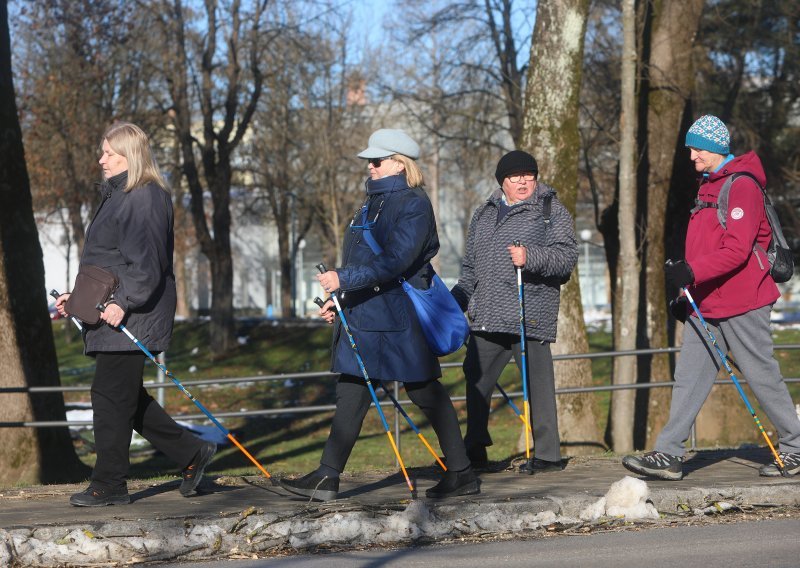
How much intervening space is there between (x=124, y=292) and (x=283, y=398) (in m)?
17.2

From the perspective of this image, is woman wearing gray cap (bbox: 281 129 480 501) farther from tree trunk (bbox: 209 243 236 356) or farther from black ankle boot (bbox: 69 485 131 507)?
tree trunk (bbox: 209 243 236 356)

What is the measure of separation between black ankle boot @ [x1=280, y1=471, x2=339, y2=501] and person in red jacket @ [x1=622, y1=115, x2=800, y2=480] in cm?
183

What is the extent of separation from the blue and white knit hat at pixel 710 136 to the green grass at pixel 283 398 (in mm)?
4482

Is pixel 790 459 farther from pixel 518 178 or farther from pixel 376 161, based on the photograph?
pixel 376 161

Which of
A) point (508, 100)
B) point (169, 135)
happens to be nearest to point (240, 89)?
point (169, 135)

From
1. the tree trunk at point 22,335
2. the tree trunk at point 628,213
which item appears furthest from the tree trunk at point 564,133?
the tree trunk at point 22,335

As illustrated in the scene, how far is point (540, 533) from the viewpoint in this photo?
20.0 ft

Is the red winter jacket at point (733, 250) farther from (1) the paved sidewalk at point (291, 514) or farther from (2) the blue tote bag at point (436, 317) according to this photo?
(2) the blue tote bag at point (436, 317)

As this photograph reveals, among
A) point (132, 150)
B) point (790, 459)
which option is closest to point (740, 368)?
point (790, 459)

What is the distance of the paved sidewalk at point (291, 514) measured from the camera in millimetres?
5574

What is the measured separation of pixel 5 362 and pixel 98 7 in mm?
21102

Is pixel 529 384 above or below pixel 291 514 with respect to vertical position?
above

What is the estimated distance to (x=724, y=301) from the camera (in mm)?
7062

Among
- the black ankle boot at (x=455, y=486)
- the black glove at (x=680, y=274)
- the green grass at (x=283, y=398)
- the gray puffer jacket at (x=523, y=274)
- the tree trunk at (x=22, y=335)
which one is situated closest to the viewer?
the black ankle boot at (x=455, y=486)
